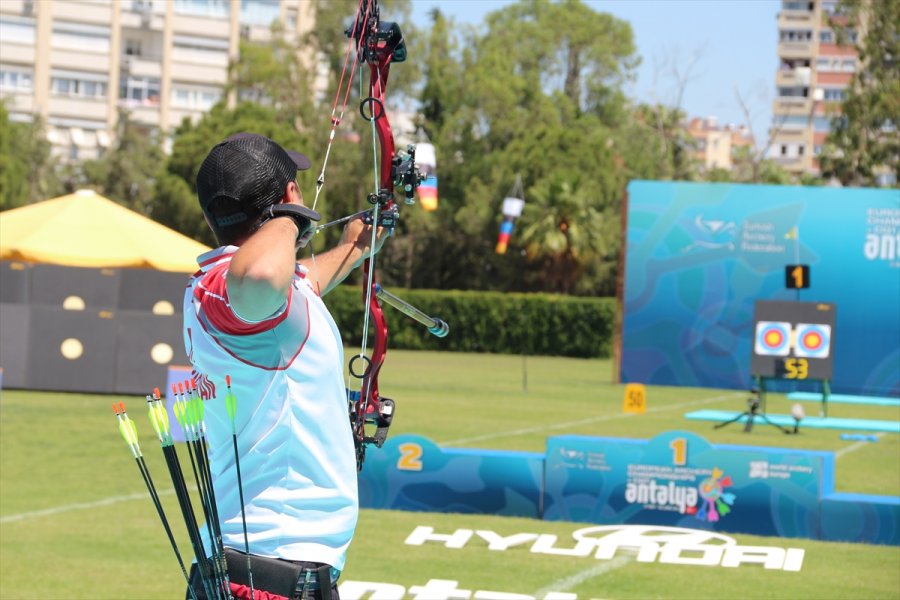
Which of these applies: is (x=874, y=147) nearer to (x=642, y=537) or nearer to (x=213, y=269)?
(x=642, y=537)

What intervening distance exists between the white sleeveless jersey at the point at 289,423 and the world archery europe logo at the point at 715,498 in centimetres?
608

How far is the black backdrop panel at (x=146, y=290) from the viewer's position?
18109mm

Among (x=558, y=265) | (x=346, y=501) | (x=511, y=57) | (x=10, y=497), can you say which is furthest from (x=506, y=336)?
(x=346, y=501)

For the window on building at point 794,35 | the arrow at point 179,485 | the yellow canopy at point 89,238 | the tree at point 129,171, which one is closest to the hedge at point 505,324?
the tree at point 129,171

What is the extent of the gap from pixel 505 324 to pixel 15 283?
21821 mm

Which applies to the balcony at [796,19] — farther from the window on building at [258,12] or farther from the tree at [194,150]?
the tree at [194,150]

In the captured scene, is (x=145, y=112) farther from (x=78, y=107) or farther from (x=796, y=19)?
(x=796, y=19)

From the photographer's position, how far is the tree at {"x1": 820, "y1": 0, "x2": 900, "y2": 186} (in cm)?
4184

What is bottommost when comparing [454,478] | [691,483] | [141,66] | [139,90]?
[454,478]

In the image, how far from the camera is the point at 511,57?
186 ft

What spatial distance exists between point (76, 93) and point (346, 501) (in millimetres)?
71609

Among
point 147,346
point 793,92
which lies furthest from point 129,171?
point 793,92

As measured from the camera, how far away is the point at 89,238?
17.1 meters

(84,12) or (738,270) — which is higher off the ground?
(84,12)
